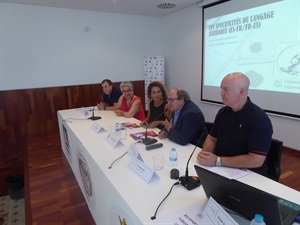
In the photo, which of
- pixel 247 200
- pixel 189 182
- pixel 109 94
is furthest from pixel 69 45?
pixel 247 200

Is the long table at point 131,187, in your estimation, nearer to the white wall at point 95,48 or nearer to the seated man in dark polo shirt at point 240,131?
the seated man in dark polo shirt at point 240,131

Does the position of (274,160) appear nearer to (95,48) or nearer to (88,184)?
(88,184)

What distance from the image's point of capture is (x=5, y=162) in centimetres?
343

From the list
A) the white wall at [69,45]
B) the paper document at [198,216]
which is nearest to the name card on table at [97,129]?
the paper document at [198,216]

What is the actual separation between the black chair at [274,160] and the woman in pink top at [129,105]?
164 cm

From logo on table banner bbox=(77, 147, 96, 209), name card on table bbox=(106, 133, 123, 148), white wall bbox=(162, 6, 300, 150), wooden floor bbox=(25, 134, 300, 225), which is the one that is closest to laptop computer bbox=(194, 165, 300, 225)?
name card on table bbox=(106, 133, 123, 148)

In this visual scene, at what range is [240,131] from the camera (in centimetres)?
139

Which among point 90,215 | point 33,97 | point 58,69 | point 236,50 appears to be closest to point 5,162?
point 33,97

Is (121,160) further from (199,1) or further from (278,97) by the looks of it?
(199,1)

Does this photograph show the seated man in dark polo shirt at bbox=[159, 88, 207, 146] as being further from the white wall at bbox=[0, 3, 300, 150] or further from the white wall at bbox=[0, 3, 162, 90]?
the white wall at bbox=[0, 3, 162, 90]

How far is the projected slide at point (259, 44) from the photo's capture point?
2.78 metres

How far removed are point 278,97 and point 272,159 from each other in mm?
1917

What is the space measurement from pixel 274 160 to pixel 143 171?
0.91m

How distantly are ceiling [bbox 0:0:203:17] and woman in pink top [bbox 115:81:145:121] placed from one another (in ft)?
5.90
